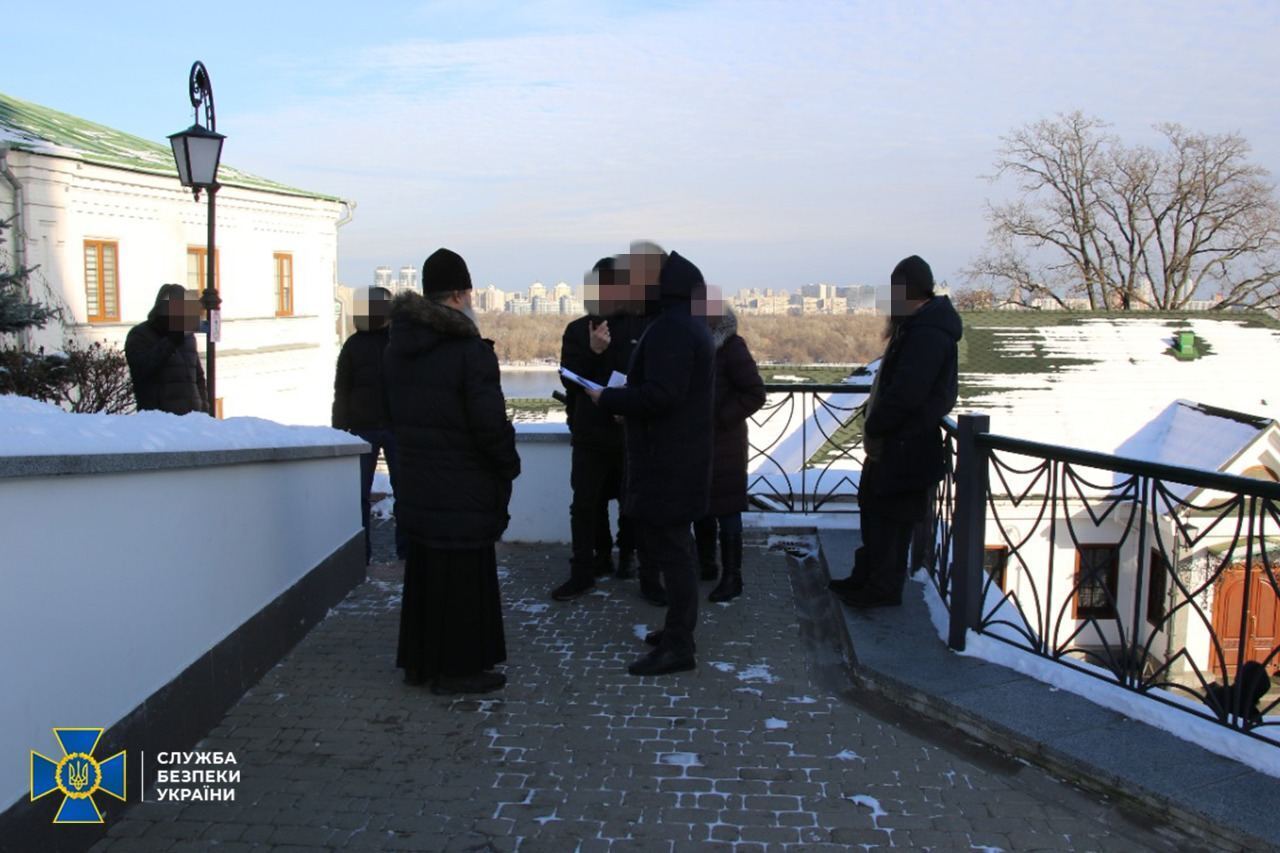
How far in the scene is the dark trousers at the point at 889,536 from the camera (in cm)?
543

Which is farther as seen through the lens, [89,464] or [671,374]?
[671,374]

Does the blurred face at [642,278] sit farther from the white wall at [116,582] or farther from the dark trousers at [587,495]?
the white wall at [116,582]

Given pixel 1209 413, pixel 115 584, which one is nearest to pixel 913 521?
pixel 115 584

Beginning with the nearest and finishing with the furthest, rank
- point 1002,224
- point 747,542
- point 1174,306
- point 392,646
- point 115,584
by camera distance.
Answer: point 115,584 < point 392,646 < point 747,542 < point 1174,306 < point 1002,224

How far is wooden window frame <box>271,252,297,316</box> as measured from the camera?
27784 mm

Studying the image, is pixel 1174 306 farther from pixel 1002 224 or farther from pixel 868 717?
pixel 868 717

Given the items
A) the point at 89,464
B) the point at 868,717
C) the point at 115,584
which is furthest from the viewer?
the point at 868,717

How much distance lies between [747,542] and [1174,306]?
40023 millimetres

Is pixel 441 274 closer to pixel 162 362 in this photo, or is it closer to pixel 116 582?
pixel 116 582

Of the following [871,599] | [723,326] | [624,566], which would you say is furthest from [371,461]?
[871,599]

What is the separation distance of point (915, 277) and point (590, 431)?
2090 millimetres

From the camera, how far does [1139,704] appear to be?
405cm

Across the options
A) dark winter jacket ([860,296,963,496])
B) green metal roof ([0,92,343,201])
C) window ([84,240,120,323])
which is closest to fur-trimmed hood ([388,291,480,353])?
dark winter jacket ([860,296,963,496])

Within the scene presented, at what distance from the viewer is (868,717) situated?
4.42 metres
